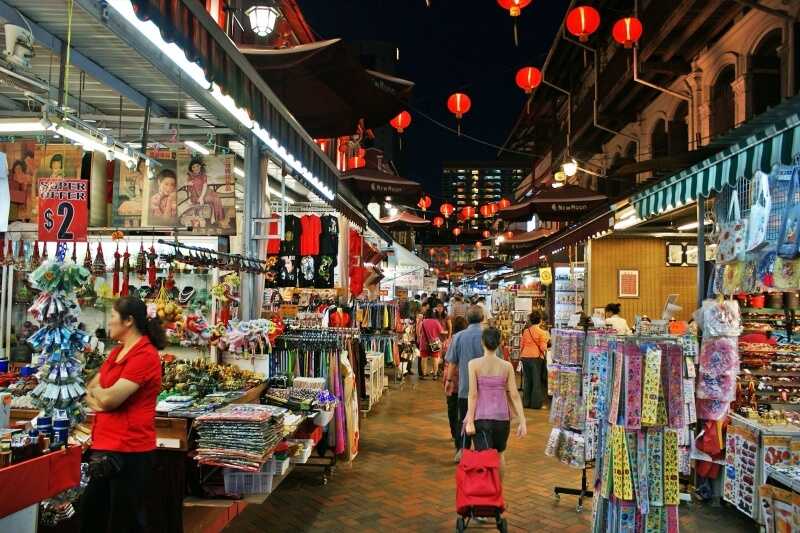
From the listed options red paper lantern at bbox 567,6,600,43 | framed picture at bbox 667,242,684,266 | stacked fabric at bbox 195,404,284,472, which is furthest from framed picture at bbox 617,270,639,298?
stacked fabric at bbox 195,404,284,472

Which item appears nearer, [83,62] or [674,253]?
[83,62]

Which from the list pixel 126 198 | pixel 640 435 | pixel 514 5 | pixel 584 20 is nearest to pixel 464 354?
pixel 640 435

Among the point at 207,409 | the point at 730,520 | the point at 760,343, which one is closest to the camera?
the point at 207,409

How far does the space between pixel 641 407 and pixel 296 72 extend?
173 inches

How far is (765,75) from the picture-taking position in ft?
35.0

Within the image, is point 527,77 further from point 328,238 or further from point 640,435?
point 640,435

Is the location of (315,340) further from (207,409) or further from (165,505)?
(165,505)

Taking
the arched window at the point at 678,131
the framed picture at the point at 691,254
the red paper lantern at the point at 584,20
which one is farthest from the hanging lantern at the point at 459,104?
the framed picture at the point at 691,254

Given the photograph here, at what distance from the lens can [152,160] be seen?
20.7ft

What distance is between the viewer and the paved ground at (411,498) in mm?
5656

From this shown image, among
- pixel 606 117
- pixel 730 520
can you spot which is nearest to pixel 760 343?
pixel 730 520

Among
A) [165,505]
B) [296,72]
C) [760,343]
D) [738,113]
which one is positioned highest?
[738,113]

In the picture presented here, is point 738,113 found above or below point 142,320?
above

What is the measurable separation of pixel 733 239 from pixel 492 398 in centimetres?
237
